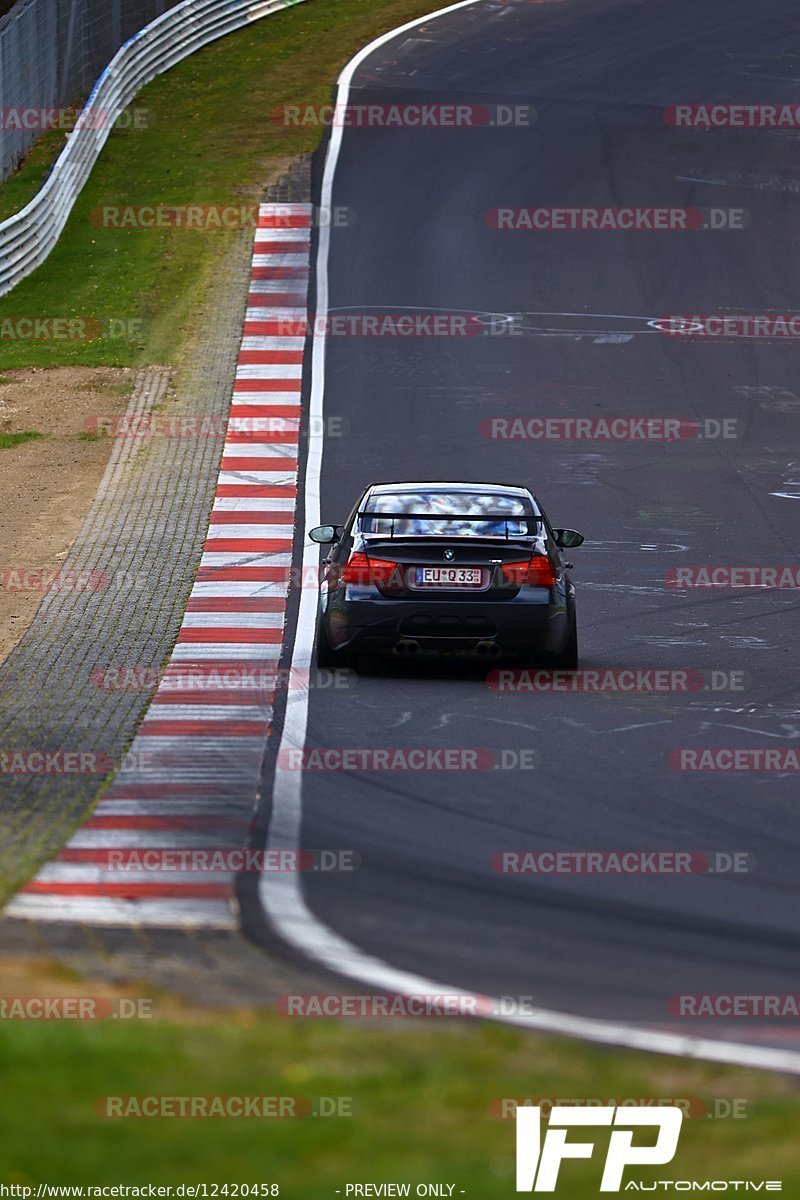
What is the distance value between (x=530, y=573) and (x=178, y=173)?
23365mm

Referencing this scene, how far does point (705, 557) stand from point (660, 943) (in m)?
10.5

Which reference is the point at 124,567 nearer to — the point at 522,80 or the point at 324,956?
the point at 324,956

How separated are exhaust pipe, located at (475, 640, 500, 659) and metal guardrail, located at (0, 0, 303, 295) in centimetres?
1811

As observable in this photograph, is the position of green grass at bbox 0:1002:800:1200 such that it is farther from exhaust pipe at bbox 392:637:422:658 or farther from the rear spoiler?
the rear spoiler

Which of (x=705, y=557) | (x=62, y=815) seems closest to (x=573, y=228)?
(x=705, y=557)

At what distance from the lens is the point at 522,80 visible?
40000mm

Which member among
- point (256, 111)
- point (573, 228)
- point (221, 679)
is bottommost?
point (221, 679)

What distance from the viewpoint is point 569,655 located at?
14266 mm

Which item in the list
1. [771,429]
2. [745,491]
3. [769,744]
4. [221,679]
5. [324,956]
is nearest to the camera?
[324,956]

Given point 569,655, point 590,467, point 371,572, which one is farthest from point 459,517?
point 590,467

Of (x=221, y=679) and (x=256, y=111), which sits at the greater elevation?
(x=256, y=111)

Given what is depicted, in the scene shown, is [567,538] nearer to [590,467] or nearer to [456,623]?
[456,623]

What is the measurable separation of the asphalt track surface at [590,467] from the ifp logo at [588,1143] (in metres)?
1.20

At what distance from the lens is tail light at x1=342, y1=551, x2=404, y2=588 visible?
14.0m
